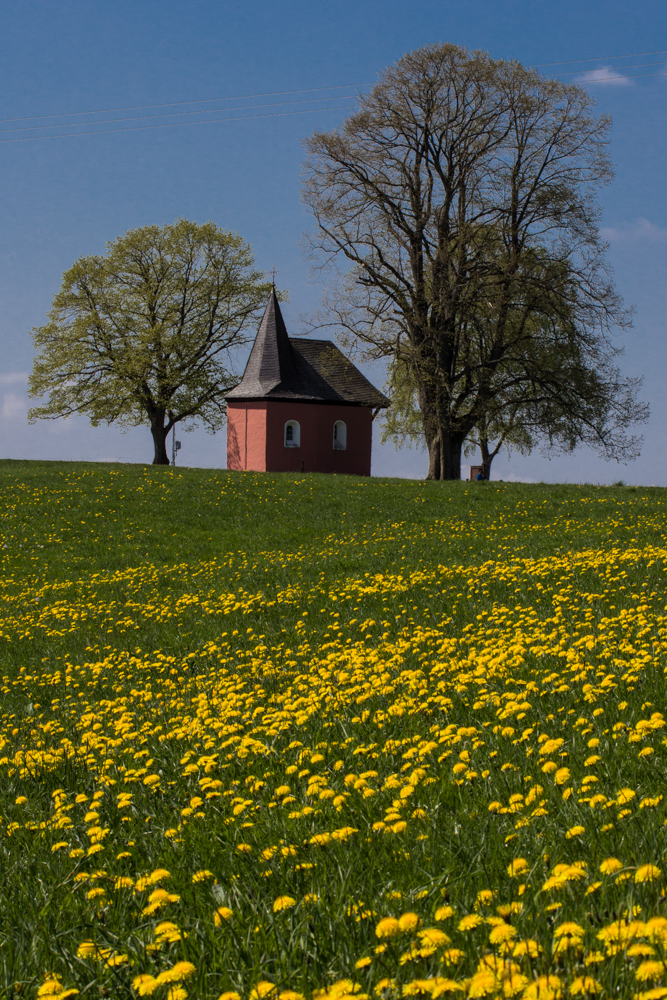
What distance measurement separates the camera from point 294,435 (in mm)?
42344

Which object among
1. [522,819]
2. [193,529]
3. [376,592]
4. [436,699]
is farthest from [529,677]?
[193,529]

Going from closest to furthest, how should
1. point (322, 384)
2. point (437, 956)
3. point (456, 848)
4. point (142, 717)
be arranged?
point (437, 956) → point (456, 848) → point (142, 717) → point (322, 384)

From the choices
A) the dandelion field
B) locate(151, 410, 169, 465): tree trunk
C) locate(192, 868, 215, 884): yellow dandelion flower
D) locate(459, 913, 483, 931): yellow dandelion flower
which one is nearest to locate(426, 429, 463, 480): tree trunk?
locate(151, 410, 169, 465): tree trunk

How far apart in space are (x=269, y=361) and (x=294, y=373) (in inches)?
59.4

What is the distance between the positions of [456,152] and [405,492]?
15.4 meters

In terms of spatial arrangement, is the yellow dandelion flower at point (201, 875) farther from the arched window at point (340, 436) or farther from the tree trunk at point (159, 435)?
the tree trunk at point (159, 435)

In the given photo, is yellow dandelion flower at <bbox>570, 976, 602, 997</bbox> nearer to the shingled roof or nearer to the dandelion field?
the dandelion field

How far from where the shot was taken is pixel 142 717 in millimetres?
6758

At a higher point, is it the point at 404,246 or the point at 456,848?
the point at 404,246

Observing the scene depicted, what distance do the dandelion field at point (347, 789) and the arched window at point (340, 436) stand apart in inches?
1172

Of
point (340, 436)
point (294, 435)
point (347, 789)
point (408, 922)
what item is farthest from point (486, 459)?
point (408, 922)

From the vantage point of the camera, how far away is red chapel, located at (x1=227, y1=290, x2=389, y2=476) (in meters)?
41.9

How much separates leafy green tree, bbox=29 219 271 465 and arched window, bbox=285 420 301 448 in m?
6.94

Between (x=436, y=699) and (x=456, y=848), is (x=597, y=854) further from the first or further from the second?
(x=436, y=699)
